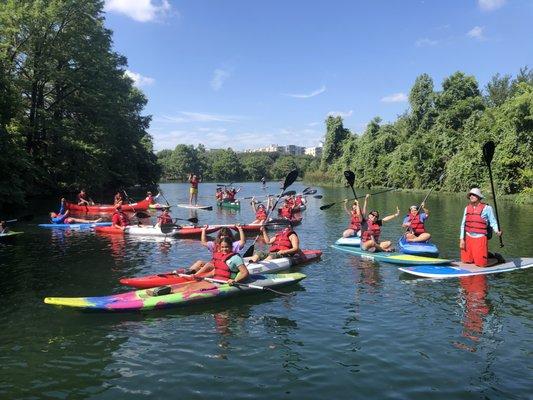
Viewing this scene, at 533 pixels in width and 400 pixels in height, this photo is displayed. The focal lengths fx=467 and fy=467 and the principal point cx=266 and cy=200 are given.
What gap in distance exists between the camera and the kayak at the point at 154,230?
19.2m

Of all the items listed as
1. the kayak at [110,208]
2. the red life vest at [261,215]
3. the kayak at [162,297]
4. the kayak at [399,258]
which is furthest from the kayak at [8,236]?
the kayak at [399,258]

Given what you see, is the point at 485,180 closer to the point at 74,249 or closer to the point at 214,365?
the point at 74,249

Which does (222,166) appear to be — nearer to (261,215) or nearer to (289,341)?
(261,215)

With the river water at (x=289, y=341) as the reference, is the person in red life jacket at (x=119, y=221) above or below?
above

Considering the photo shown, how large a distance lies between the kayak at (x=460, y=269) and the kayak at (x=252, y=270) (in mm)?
3007

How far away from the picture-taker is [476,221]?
1173 centimetres

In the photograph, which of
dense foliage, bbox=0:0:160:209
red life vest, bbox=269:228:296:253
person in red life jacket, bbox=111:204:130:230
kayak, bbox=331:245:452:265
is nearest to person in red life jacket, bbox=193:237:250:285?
red life vest, bbox=269:228:296:253

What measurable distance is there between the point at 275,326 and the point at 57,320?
4187 millimetres

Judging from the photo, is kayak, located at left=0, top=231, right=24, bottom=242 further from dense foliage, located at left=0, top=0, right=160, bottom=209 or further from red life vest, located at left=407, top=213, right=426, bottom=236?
red life vest, located at left=407, top=213, right=426, bottom=236

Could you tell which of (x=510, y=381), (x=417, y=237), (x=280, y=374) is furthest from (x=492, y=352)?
(x=417, y=237)

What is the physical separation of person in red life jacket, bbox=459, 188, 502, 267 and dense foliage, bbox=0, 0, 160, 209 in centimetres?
2647

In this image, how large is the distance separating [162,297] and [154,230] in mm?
10523

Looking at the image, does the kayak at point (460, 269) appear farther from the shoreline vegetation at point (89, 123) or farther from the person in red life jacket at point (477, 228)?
the shoreline vegetation at point (89, 123)

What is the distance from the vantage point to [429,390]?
6.22m
